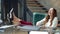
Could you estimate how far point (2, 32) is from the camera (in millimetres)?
2371

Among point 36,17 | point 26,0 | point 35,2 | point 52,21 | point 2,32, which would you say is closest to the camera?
point 2,32

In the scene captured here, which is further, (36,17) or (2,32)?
(36,17)

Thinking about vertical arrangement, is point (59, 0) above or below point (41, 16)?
above

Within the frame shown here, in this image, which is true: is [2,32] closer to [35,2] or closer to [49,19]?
[49,19]

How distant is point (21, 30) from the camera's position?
8.13 ft

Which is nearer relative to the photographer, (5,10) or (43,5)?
(5,10)

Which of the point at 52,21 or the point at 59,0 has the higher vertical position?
the point at 59,0

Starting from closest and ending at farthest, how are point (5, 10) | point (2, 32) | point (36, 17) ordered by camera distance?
point (2, 32), point (36, 17), point (5, 10)

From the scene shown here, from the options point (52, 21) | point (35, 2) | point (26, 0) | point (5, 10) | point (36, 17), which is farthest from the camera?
point (35, 2)

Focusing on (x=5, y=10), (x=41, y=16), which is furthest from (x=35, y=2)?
(x=41, y=16)

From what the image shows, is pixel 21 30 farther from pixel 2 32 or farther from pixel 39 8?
pixel 39 8

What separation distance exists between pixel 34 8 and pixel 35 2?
577 millimetres

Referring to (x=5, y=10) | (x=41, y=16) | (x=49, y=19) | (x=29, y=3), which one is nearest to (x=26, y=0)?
(x=29, y=3)

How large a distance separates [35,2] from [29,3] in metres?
0.47
